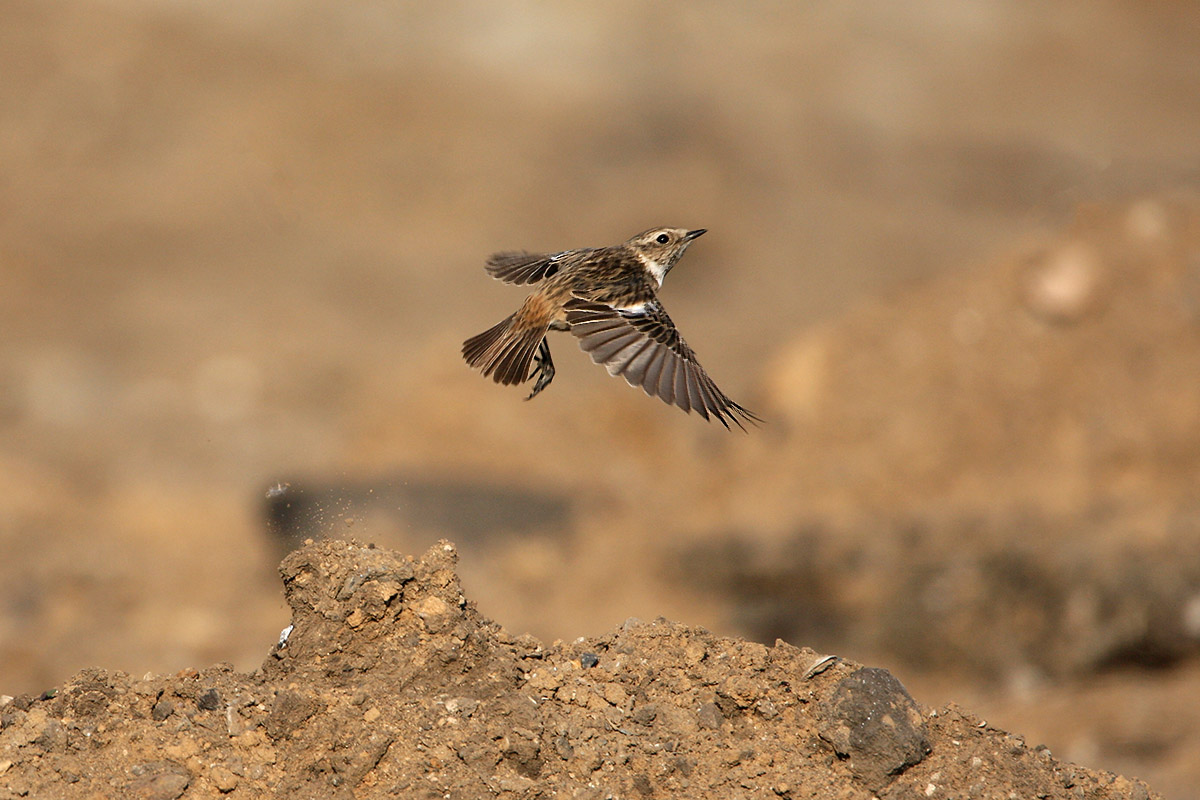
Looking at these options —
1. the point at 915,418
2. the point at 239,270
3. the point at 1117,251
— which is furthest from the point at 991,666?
the point at 239,270

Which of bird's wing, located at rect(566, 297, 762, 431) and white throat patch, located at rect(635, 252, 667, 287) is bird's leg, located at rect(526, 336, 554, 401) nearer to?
bird's wing, located at rect(566, 297, 762, 431)

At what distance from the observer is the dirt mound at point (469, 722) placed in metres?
4.64

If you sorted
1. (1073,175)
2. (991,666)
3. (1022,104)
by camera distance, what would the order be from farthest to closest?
(1022,104), (1073,175), (991,666)

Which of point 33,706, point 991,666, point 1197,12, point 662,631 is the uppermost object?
point 1197,12

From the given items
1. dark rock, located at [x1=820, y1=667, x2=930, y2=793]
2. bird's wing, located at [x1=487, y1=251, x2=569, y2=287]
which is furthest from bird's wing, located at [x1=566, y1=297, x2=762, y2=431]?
dark rock, located at [x1=820, y1=667, x2=930, y2=793]

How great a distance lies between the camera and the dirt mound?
A: 15.2ft

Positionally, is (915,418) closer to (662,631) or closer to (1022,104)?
(662,631)

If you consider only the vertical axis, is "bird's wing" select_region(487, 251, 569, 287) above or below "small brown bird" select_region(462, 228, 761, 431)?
above

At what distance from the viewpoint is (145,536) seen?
14.1 m

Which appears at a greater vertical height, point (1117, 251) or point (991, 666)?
point (1117, 251)

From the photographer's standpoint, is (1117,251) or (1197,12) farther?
(1197,12)

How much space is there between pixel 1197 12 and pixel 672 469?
66.3ft

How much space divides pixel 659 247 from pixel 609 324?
1316 millimetres

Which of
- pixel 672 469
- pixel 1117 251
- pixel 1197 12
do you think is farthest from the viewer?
pixel 1197 12
